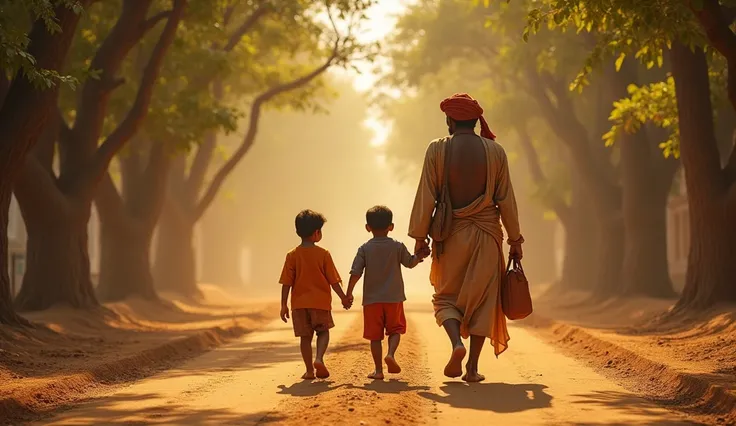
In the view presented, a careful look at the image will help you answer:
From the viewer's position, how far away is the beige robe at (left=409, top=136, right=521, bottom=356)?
10.1 m

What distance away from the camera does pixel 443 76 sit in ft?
155

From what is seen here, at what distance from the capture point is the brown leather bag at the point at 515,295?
10055 millimetres

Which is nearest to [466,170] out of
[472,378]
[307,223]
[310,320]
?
[307,223]

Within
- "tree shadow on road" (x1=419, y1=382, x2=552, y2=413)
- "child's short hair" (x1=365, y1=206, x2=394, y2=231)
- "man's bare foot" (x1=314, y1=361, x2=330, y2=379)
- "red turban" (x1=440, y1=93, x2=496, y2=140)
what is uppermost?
"red turban" (x1=440, y1=93, x2=496, y2=140)

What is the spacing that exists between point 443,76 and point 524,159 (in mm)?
7442

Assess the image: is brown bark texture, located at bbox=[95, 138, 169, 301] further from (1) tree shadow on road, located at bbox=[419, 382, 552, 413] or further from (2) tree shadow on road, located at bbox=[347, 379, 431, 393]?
(1) tree shadow on road, located at bbox=[419, 382, 552, 413]

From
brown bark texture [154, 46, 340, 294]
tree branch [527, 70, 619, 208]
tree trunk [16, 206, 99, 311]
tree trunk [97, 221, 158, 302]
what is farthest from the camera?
brown bark texture [154, 46, 340, 294]

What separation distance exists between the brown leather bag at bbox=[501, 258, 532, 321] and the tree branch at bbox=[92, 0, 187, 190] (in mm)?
11567

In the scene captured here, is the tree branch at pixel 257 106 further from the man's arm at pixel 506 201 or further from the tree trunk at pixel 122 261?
the man's arm at pixel 506 201

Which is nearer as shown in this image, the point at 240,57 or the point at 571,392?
the point at 571,392

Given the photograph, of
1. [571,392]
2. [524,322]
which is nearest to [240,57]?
[524,322]

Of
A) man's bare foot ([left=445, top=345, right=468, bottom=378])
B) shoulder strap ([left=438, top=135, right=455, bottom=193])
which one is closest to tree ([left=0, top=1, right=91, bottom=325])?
shoulder strap ([left=438, top=135, right=455, bottom=193])

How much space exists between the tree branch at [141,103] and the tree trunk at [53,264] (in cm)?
94

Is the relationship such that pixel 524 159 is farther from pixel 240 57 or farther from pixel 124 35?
pixel 124 35
